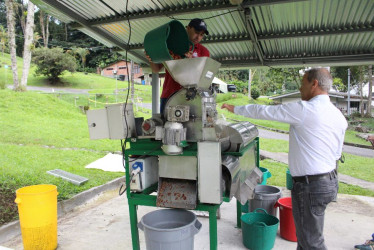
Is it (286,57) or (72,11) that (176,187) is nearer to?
(72,11)

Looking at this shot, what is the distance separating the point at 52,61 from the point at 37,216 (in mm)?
27712

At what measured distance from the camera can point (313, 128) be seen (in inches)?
87.0

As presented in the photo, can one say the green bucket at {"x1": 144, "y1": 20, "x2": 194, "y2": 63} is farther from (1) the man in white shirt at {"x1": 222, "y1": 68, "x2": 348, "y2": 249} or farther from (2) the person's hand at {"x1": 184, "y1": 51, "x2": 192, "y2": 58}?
(1) the man in white shirt at {"x1": 222, "y1": 68, "x2": 348, "y2": 249}

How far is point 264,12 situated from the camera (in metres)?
3.37

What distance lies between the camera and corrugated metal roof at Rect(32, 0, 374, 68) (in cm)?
325

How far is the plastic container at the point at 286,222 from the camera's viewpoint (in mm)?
3373

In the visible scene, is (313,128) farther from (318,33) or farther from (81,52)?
(81,52)

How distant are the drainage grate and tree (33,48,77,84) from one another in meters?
23.6

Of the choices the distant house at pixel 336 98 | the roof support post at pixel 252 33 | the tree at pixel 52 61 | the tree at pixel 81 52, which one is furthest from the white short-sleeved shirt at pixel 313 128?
the tree at pixel 81 52

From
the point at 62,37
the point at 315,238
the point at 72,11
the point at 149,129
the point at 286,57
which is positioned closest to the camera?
the point at 315,238

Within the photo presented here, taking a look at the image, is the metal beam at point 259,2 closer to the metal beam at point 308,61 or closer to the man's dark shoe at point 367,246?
the metal beam at point 308,61

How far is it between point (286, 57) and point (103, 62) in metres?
44.9

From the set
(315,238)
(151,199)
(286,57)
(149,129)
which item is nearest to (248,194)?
(315,238)

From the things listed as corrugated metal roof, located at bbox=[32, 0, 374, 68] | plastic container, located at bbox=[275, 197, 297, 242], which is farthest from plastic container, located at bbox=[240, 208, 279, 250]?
corrugated metal roof, located at bbox=[32, 0, 374, 68]
